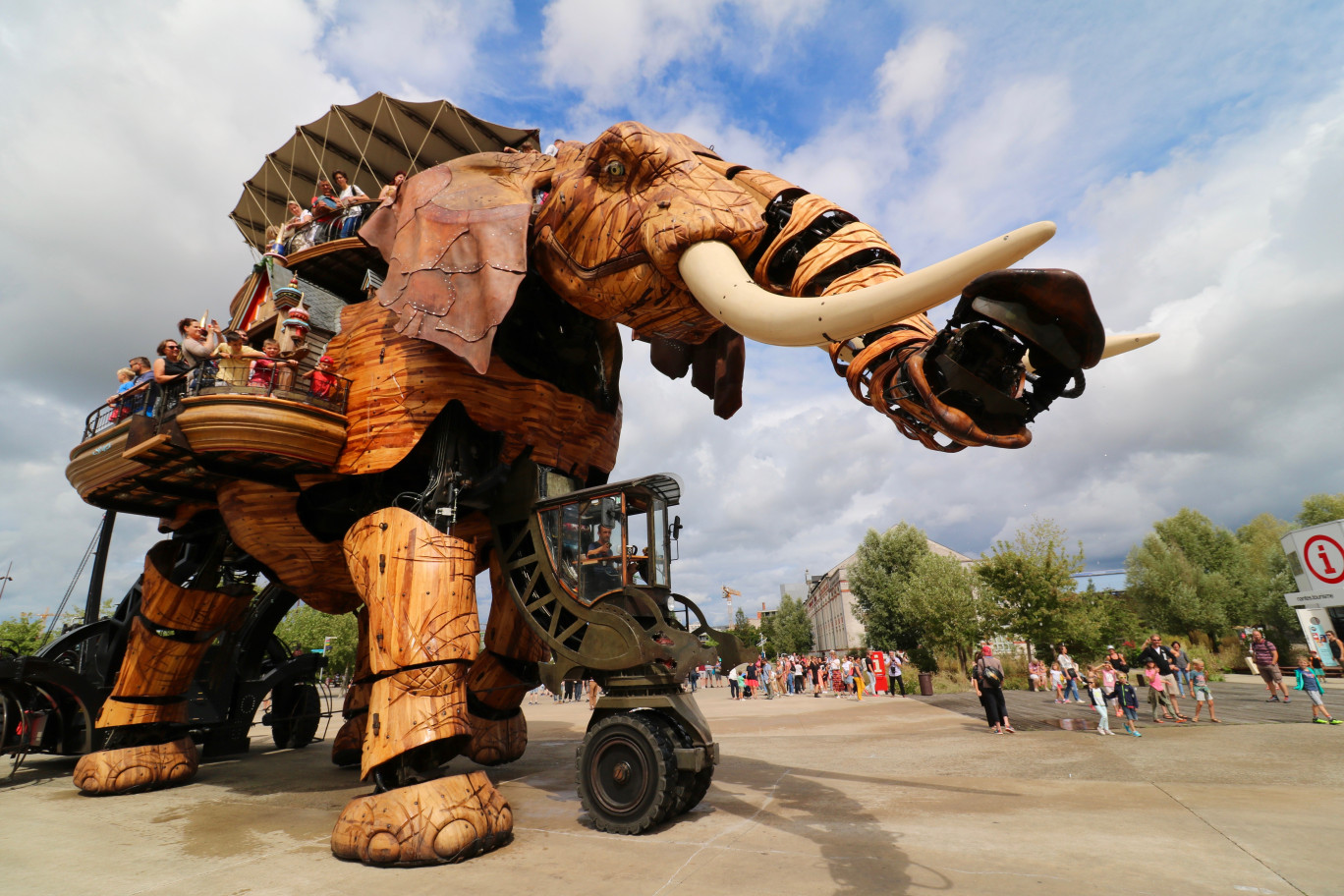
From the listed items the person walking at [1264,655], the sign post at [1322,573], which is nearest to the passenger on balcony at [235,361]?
the person walking at [1264,655]

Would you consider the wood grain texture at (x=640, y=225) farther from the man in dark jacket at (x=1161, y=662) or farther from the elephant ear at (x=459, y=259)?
the man in dark jacket at (x=1161, y=662)

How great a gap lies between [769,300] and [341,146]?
35.8ft

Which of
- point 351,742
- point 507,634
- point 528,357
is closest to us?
point 528,357

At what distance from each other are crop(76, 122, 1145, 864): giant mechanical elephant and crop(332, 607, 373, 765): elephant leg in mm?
1198

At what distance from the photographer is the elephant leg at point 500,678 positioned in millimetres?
6492

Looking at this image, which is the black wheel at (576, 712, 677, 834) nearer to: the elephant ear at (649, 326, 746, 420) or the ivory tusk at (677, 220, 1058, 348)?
the elephant ear at (649, 326, 746, 420)

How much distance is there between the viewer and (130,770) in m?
6.25

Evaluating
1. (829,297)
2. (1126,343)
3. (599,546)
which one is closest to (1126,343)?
(1126,343)

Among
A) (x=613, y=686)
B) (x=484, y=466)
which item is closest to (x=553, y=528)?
(x=484, y=466)

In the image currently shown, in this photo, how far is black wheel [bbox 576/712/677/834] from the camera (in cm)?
424

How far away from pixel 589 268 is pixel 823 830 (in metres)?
3.91

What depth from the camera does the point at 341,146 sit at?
1143 cm

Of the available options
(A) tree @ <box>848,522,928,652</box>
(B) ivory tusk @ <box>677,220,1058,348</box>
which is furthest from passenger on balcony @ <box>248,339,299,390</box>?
(A) tree @ <box>848,522,928,652</box>

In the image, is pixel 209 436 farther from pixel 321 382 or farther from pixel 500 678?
pixel 500 678
